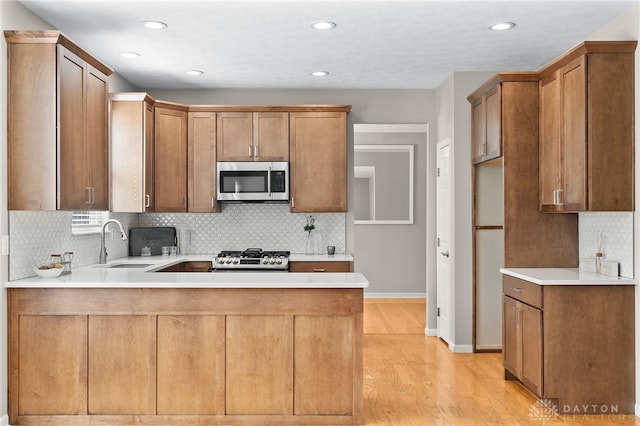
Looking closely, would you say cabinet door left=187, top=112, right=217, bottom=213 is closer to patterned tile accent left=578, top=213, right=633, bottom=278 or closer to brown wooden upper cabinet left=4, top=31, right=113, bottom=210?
brown wooden upper cabinet left=4, top=31, right=113, bottom=210

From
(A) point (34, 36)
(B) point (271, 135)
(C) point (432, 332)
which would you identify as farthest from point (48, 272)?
(C) point (432, 332)

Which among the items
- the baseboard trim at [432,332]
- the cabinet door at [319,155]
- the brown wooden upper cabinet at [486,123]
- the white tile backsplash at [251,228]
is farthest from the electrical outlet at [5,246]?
the baseboard trim at [432,332]

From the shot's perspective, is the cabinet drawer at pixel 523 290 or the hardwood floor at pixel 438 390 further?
the cabinet drawer at pixel 523 290

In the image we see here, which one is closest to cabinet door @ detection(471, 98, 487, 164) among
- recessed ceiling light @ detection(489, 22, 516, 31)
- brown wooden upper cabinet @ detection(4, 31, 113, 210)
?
recessed ceiling light @ detection(489, 22, 516, 31)

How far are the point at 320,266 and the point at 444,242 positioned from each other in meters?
1.25

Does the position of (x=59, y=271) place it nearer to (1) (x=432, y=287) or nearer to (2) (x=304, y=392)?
(2) (x=304, y=392)

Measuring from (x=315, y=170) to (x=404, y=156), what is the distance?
10.6ft

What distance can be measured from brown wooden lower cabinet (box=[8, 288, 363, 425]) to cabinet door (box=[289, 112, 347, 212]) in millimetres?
2420

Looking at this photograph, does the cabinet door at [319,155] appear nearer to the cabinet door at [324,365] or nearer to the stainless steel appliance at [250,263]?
the stainless steel appliance at [250,263]

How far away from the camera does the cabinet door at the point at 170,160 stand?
5.47 m

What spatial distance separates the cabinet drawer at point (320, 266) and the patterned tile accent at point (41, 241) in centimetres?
176

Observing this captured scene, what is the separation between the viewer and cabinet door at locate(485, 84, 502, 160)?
4516mm

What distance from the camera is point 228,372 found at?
3404 mm
